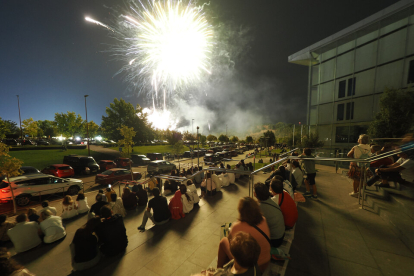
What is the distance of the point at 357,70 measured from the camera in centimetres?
1875

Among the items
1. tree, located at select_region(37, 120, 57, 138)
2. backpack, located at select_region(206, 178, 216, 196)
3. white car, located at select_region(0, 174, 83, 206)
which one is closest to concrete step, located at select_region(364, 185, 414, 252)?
backpack, located at select_region(206, 178, 216, 196)

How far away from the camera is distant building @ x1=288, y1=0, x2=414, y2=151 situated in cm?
1541

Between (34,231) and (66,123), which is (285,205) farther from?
(66,123)

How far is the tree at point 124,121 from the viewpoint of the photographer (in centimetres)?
3712

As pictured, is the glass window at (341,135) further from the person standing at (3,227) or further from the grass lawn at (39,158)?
the grass lawn at (39,158)

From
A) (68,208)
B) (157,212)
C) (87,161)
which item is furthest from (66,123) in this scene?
(157,212)

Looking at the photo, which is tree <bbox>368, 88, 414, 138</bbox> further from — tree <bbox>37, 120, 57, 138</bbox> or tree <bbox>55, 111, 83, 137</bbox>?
tree <bbox>37, 120, 57, 138</bbox>

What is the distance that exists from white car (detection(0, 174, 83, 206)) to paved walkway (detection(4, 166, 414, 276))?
7.11m

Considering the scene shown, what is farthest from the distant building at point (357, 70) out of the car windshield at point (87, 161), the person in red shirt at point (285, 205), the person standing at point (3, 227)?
the car windshield at point (87, 161)

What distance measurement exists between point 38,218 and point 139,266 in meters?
4.41

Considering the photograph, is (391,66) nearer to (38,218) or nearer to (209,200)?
(209,200)

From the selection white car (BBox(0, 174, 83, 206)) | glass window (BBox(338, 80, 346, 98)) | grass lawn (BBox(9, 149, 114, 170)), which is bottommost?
grass lawn (BBox(9, 149, 114, 170))

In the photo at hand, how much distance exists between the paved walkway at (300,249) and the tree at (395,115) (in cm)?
1334

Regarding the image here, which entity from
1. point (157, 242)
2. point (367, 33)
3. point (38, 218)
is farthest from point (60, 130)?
point (367, 33)
